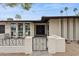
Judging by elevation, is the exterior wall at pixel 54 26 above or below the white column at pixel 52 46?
above

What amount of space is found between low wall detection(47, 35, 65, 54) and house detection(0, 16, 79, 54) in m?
1.44

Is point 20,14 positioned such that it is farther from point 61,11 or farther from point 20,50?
point 20,50

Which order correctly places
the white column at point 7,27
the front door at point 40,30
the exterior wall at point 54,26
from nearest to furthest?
the exterior wall at point 54,26, the white column at point 7,27, the front door at point 40,30

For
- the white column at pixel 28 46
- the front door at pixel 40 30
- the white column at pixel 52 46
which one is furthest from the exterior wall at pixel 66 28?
the white column at pixel 28 46

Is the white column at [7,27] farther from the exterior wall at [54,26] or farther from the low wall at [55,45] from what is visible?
the low wall at [55,45]

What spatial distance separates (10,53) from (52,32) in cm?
733

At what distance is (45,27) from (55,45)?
1151cm

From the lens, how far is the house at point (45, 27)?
14.2 m

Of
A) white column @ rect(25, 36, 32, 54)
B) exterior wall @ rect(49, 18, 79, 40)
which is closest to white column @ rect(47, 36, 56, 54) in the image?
white column @ rect(25, 36, 32, 54)

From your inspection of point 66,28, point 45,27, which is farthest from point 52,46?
point 45,27

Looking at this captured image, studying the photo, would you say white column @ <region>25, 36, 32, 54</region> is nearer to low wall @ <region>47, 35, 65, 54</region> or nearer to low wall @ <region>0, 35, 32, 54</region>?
low wall @ <region>0, 35, 32, 54</region>

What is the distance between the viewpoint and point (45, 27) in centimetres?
1922

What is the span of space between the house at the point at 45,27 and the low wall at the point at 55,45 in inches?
56.8

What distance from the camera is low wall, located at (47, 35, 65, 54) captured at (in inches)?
296
